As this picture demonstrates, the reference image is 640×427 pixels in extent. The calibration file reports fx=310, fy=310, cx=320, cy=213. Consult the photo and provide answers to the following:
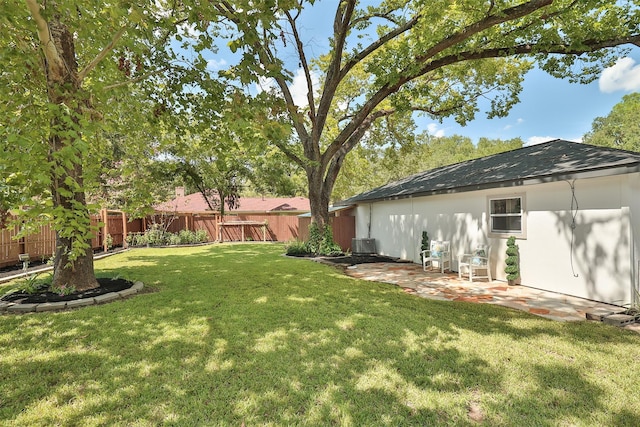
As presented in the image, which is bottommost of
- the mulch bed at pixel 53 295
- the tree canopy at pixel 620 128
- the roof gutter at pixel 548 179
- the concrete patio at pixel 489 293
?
the concrete patio at pixel 489 293

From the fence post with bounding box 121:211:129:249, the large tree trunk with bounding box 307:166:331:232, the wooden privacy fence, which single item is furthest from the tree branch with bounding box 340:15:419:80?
the fence post with bounding box 121:211:129:249

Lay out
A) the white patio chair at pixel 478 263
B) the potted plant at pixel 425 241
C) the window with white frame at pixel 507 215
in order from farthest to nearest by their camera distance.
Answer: the potted plant at pixel 425 241 < the white patio chair at pixel 478 263 < the window with white frame at pixel 507 215

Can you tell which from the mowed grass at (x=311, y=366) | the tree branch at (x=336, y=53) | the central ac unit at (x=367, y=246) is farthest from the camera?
the central ac unit at (x=367, y=246)

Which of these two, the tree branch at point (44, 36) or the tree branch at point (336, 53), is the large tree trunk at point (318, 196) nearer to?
the tree branch at point (336, 53)

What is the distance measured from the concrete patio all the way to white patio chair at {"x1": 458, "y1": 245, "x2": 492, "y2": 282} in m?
0.24

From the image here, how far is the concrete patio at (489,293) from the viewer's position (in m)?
4.70

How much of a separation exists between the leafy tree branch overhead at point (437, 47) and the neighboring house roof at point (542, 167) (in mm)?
2343

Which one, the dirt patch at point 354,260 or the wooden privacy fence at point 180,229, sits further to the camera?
the dirt patch at point 354,260

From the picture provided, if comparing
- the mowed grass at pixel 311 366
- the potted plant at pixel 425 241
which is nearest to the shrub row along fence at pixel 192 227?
the potted plant at pixel 425 241

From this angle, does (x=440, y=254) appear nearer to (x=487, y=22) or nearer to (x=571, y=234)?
(x=571, y=234)

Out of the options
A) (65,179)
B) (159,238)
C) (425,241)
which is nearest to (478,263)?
(425,241)

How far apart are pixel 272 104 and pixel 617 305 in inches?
241

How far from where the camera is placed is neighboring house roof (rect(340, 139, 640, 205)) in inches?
189

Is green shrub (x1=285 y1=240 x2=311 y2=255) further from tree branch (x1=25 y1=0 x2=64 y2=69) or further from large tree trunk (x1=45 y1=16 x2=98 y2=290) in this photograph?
tree branch (x1=25 y1=0 x2=64 y2=69)
